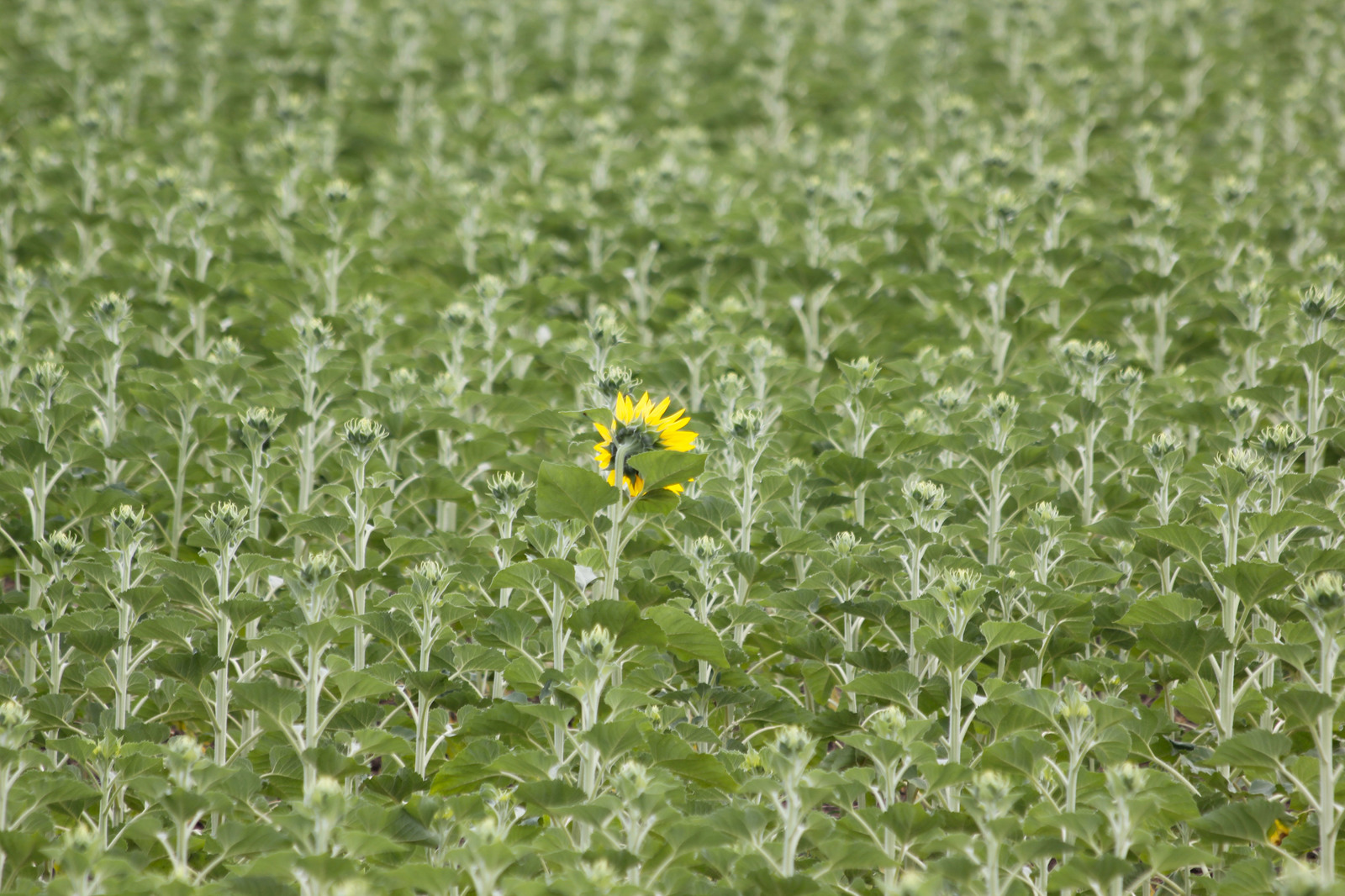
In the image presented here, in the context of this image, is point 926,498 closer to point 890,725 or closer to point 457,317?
point 890,725

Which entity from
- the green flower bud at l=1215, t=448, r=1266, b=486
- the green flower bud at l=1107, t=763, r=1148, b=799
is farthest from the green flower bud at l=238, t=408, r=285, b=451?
the green flower bud at l=1215, t=448, r=1266, b=486

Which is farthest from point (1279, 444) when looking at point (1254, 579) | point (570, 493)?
point (570, 493)

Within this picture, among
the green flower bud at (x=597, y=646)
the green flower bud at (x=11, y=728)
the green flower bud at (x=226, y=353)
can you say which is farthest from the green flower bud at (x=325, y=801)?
the green flower bud at (x=226, y=353)

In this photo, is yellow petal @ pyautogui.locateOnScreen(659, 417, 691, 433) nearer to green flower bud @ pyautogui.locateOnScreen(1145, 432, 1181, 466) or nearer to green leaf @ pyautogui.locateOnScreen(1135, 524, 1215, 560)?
green leaf @ pyautogui.locateOnScreen(1135, 524, 1215, 560)

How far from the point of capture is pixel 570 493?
3.01m

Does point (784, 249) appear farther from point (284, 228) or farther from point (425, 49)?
point (425, 49)

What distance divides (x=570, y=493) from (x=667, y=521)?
129cm

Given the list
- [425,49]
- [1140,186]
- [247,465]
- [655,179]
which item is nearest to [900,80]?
[1140,186]

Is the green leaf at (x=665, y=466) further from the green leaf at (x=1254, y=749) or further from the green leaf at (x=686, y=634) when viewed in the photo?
the green leaf at (x=1254, y=749)

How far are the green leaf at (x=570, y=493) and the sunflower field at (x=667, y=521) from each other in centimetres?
1

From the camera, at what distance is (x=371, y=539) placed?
451cm

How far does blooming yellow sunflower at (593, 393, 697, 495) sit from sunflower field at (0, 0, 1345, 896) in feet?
0.04

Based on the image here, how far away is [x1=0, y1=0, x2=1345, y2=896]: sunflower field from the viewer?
2.92 meters

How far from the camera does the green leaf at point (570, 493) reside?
293 cm
